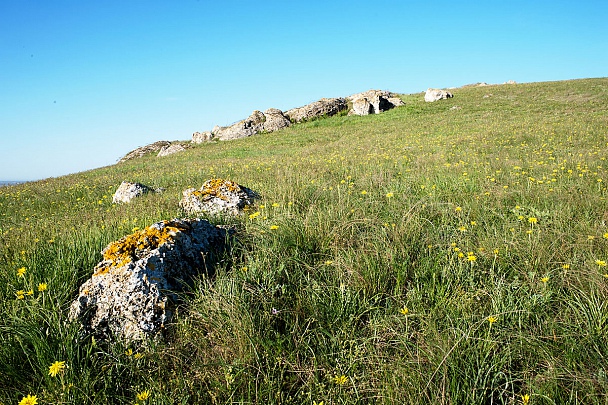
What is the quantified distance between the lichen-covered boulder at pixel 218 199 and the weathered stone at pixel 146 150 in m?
32.8

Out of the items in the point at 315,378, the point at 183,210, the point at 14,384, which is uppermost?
the point at 183,210

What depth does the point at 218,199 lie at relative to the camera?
577cm

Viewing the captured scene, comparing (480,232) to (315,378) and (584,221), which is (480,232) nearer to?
(584,221)

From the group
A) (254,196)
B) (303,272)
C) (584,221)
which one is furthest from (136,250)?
(584,221)

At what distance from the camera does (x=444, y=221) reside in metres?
4.46

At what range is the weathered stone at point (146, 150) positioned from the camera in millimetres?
36219

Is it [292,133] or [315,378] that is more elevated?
[292,133]

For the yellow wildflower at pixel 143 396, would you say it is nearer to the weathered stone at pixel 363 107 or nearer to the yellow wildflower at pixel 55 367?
the yellow wildflower at pixel 55 367

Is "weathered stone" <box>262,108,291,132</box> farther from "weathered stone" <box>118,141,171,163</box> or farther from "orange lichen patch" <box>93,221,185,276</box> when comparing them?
"orange lichen patch" <box>93,221,185,276</box>

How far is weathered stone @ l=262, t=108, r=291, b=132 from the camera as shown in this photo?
33.2 meters

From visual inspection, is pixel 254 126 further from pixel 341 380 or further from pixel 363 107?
pixel 341 380

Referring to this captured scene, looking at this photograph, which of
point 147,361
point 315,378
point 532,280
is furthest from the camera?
point 532,280

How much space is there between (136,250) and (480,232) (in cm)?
354

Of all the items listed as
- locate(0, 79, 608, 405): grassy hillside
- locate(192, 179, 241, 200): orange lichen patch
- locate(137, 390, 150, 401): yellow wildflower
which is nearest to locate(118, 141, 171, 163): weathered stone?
locate(192, 179, 241, 200): orange lichen patch
